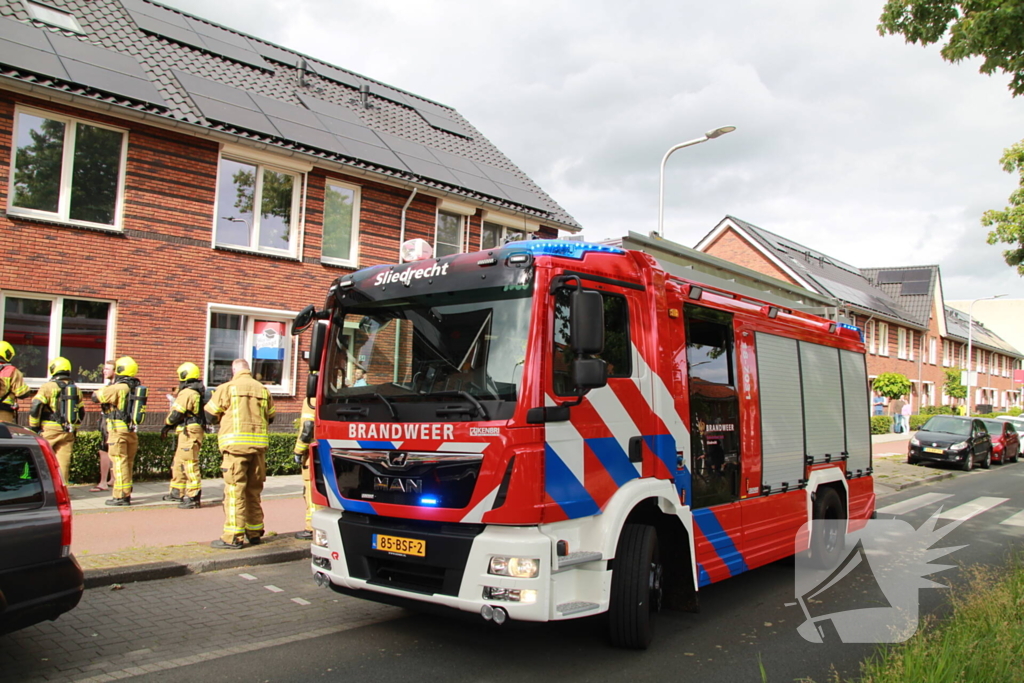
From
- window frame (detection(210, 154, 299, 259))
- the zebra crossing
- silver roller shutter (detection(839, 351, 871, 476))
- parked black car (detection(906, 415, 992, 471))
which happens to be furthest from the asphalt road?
parked black car (detection(906, 415, 992, 471))

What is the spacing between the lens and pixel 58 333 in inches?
470

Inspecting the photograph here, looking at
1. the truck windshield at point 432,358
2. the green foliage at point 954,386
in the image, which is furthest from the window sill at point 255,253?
the green foliage at point 954,386

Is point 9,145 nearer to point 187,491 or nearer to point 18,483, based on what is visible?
point 187,491

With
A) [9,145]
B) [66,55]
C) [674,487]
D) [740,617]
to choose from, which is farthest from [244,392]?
[66,55]

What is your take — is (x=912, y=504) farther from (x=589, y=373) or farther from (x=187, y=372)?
(x=187, y=372)

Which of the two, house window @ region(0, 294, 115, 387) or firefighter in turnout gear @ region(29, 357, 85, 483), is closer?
firefighter in turnout gear @ region(29, 357, 85, 483)

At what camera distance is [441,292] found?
4926mm

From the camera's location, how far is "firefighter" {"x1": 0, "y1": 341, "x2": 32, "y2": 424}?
8203 millimetres

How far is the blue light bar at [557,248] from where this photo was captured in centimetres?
471

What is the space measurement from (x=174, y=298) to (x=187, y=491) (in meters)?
4.76

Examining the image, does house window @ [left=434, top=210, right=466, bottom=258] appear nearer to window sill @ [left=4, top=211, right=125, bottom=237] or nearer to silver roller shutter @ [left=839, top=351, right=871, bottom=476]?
window sill @ [left=4, top=211, right=125, bottom=237]

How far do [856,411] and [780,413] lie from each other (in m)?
2.26

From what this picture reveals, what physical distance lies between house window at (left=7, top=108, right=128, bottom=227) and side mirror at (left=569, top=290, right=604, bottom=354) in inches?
425

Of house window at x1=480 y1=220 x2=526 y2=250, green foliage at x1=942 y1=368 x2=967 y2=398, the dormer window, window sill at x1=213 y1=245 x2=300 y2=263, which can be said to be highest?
the dormer window
